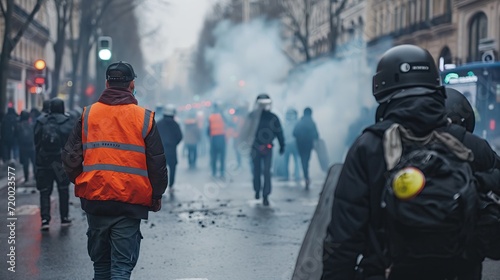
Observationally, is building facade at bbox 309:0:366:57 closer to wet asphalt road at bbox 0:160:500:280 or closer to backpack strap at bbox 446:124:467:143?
wet asphalt road at bbox 0:160:500:280

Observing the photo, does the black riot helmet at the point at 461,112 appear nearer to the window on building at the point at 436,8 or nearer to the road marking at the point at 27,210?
the road marking at the point at 27,210

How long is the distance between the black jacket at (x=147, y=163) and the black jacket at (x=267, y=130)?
26.5 feet

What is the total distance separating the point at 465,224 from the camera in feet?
9.45

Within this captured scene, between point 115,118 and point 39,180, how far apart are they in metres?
5.28

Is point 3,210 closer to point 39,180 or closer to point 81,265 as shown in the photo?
point 39,180

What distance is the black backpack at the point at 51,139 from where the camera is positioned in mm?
9758

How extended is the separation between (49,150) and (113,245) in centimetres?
520

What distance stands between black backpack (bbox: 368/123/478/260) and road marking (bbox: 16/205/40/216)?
9672 mm

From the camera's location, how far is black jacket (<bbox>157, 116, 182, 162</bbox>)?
49.0 ft

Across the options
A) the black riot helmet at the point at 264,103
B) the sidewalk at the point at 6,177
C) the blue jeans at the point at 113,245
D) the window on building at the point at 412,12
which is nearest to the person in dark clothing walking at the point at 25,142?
the sidewalk at the point at 6,177

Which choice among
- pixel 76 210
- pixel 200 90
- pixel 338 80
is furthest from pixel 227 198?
pixel 200 90

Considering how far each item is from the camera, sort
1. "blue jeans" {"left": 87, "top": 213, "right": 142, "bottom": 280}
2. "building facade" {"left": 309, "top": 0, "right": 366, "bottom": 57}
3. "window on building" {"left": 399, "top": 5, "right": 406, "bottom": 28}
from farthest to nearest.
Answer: "building facade" {"left": 309, "top": 0, "right": 366, "bottom": 57} < "window on building" {"left": 399, "top": 5, "right": 406, "bottom": 28} < "blue jeans" {"left": 87, "top": 213, "right": 142, "bottom": 280}

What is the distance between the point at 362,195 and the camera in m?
3.02

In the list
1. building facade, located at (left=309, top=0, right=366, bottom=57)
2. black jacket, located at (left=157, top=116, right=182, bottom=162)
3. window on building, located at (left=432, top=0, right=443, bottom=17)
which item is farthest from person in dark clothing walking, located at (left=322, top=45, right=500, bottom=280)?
building facade, located at (left=309, top=0, right=366, bottom=57)
